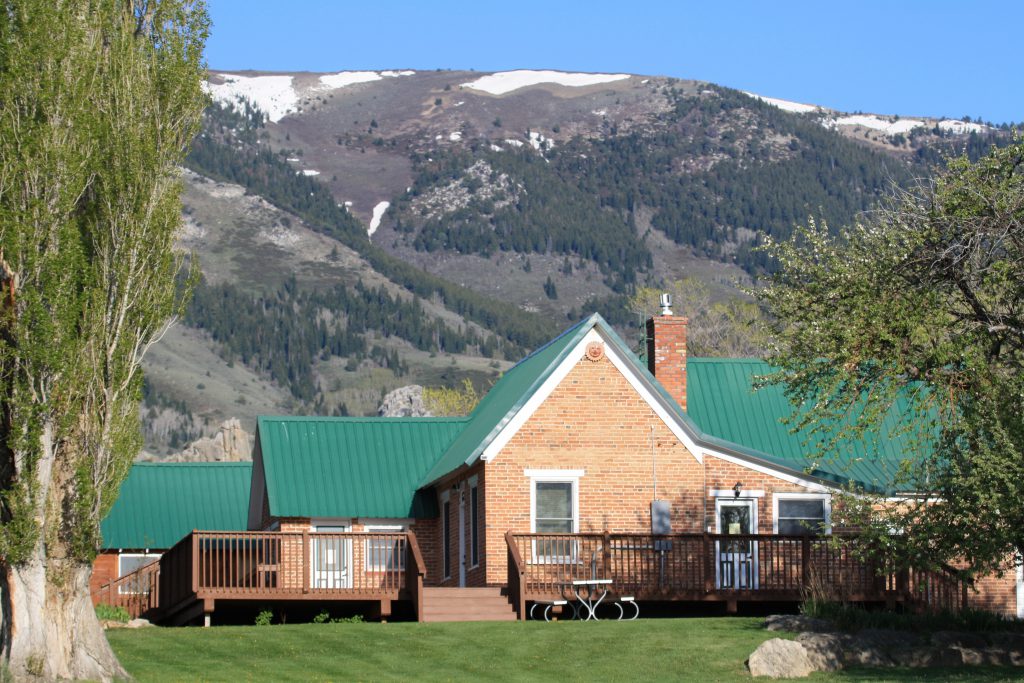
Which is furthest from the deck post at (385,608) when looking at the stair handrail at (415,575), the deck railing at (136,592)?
the deck railing at (136,592)

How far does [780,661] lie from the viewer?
78.6ft

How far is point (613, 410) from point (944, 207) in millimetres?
10090

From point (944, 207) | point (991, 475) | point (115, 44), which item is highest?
point (115, 44)

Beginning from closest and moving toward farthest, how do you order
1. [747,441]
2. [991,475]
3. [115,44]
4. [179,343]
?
[991,475] < [115,44] < [747,441] < [179,343]

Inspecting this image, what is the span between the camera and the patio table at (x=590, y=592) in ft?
102

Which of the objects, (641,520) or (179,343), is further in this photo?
(179,343)

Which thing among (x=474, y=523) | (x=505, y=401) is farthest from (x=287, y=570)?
(x=505, y=401)

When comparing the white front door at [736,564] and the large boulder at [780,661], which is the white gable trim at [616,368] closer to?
the white front door at [736,564]

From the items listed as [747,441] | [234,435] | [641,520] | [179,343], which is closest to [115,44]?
[641,520]

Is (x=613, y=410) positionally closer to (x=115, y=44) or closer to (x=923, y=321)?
(x=923, y=321)

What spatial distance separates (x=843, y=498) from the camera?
2523cm

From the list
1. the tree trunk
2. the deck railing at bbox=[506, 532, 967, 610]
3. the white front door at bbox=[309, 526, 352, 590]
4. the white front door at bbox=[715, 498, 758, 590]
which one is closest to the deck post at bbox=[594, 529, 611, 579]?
the deck railing at bbox=[506, 532, 967, 610]

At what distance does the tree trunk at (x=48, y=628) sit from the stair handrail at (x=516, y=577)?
971 cm

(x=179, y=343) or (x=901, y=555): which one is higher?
(x=179, y=343)
